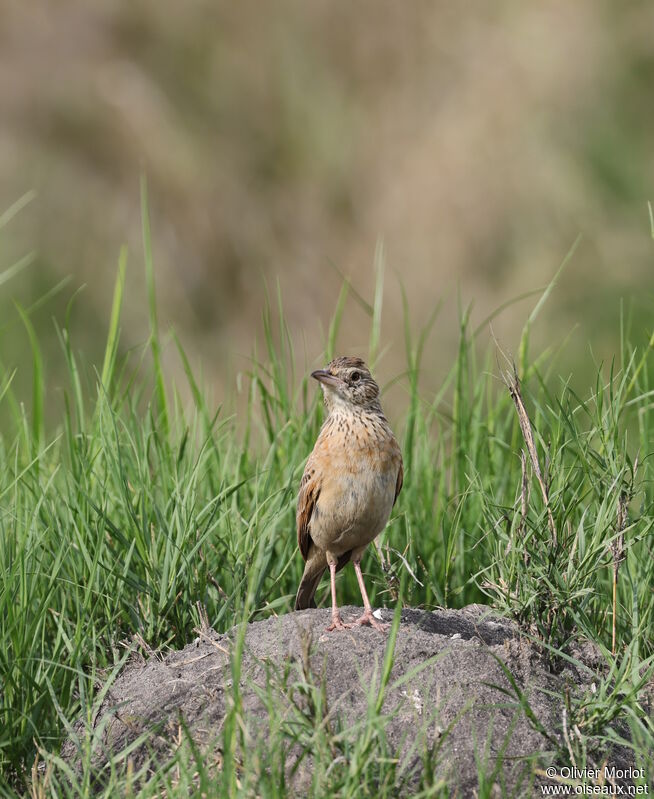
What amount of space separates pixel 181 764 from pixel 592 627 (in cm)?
165

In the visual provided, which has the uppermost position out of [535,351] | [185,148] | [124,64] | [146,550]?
[124,64]

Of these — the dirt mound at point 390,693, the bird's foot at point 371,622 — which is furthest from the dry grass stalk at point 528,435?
the bird's foot at point 371,622

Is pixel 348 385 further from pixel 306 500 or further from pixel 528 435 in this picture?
pixel 528 435

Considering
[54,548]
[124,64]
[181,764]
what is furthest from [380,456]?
[124,64]

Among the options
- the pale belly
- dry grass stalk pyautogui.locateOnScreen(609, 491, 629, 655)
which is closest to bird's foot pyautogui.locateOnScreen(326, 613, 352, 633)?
the pale belly

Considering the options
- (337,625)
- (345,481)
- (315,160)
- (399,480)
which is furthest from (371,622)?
(315,160)

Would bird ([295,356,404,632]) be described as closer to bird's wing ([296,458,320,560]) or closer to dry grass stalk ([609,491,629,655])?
bird's wing ([296,458,320,560])

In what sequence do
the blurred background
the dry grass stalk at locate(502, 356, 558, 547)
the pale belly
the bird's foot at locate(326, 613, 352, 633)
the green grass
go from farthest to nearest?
1. the blurred background
2. the pale belly
3. the bird's foot at locate(326, 613, 352, 633)
4. the dry grass stalk at locate(502, 356, 558, 547)
5. the green grass

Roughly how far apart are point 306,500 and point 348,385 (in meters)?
0.54

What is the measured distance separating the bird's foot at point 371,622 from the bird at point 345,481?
0.06 m

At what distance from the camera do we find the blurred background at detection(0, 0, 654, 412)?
10945 mm

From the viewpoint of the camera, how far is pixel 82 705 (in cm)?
Answer: 380

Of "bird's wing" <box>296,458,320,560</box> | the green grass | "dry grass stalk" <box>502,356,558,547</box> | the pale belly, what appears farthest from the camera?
"bird's wing" <box>296,458,320,560</box>

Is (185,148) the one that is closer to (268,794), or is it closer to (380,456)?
(380,456)
